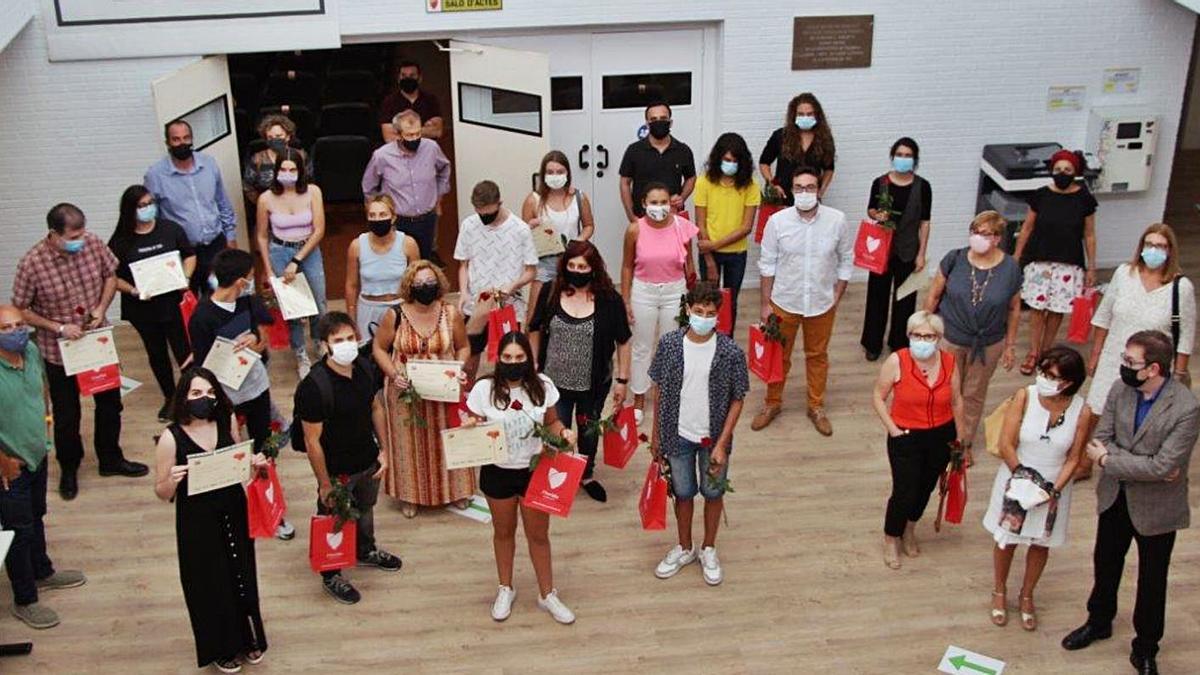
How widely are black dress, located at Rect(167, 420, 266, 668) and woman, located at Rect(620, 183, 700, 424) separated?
2502mm

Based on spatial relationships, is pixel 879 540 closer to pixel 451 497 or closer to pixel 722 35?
pixel 451 497

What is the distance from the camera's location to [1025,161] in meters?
9.07

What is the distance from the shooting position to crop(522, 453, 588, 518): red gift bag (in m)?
5.52

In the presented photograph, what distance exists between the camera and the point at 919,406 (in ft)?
19.3

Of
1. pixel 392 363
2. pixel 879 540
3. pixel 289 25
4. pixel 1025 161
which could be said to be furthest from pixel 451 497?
pixel 1025 161

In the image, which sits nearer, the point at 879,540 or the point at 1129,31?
the point at 879,540

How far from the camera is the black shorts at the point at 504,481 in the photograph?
18.3 feet

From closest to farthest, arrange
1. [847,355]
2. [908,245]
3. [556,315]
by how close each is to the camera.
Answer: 1. [556,315]
2. [908,245]
3. [847,355]

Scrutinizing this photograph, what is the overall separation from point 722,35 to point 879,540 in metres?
4.15

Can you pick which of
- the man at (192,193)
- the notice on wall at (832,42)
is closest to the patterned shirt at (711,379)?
the man at (192,193)

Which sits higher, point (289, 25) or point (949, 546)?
point (289, 25)

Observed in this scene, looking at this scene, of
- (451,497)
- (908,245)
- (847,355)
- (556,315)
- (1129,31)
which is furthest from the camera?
(1129,31)

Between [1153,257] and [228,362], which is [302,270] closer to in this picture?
[228,362]

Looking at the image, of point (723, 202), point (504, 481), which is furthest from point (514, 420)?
point (723, 202)
